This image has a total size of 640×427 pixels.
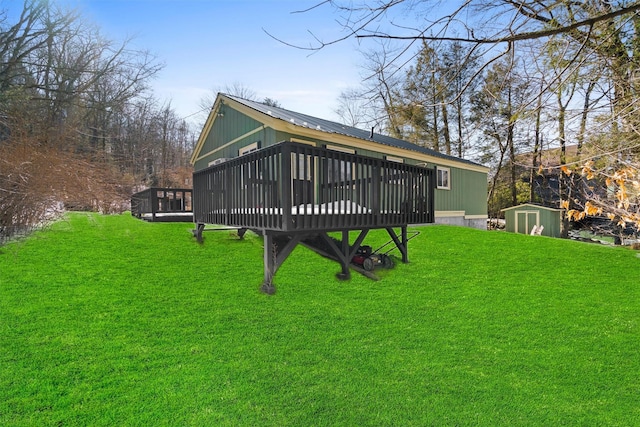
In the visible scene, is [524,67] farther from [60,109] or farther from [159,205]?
[60,109]

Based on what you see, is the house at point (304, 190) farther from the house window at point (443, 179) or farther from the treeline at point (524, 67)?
the house window at point (443, 179)

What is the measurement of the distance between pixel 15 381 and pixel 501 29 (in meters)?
4.69

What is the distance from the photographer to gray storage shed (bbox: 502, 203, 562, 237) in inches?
553

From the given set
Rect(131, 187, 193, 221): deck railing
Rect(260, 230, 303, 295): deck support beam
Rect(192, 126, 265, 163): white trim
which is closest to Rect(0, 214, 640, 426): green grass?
Rect(260, 230, 303, 295): deck support beam

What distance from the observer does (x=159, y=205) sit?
10.8 metres

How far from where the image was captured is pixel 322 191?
4.40 m

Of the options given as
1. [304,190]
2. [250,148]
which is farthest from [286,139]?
[304,190]

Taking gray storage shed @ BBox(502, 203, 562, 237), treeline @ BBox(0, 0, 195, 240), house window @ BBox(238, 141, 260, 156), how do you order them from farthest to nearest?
gray storage shed @ BBox(502, 203, 562, 237)
house window @ BBox(238, 141, 260, 156)
treeline @ BBox(0, 0, 195, 240)

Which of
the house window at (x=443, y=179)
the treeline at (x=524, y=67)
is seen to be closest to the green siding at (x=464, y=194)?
the house window at (x=443, y=179)

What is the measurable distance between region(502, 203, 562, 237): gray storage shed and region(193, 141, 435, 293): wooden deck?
10947 millimetres

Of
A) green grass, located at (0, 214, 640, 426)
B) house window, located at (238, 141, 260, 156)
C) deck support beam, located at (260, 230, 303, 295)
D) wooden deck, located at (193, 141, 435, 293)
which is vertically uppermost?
house window, located at (238, 141, 260, 156)

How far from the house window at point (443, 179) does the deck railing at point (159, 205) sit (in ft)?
27.4

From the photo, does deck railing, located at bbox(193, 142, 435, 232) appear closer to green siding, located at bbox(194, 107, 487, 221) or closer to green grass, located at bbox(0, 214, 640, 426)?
green grass, located at bbox(0, 214, 640, 426)

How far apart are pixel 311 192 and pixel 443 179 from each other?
9047mm
